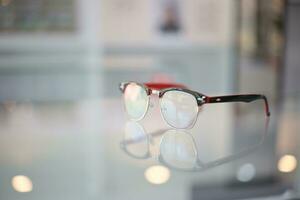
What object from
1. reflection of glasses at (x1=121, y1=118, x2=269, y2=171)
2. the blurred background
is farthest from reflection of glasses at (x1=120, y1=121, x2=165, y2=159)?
the blurred background

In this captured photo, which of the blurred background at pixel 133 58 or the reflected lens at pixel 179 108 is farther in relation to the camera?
the blurred background at pixel 133 58

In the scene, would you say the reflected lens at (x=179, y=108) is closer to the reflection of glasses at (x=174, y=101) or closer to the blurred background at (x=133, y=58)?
the reflection of glasses at (x=174, y=101)

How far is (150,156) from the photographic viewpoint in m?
0.64

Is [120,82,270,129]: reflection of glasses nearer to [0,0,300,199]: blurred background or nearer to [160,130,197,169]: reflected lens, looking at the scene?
[160,130,197,169]: reflected lens

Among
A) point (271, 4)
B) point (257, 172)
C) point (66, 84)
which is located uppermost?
point (271, 4)

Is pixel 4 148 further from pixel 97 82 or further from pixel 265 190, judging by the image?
pixel 97 82

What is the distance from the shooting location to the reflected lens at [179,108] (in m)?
0.65

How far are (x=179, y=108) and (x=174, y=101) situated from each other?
0.02m

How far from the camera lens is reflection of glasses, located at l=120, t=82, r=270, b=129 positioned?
25.0 inches

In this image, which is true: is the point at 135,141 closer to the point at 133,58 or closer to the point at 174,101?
the point at 174,101

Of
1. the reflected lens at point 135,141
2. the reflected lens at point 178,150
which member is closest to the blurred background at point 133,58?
the reflected lens at point 135,141

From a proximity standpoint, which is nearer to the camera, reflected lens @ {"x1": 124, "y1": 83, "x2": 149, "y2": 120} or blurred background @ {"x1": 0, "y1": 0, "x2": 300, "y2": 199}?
reflected lens @ {"x1": 124, "y1": 83, "x2": 149, "y2": 120}

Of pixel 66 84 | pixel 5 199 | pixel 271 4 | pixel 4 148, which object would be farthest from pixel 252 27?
pixel 5 199

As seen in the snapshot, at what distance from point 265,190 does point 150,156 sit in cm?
21
